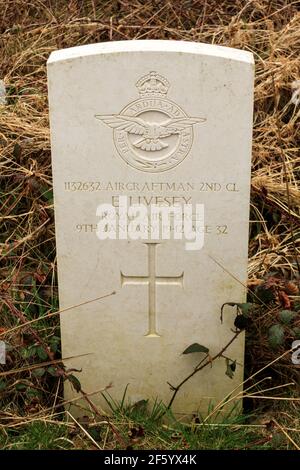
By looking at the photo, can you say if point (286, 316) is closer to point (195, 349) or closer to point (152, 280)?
point (195, 349)

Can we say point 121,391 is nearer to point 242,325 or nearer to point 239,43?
point 242,325

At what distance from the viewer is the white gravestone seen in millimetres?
2537

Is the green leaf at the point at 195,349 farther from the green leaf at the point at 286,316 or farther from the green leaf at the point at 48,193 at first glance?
the green leaf at the point at 48,193

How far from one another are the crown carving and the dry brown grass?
68cm

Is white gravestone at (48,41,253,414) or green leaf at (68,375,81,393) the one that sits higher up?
white gravestone at (48,41,253,414)

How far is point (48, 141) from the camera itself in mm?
3717

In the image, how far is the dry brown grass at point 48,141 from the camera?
3178 millimetres

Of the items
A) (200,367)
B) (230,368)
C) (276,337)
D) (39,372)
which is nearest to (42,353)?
(39,372)

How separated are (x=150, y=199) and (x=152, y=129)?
27 cm

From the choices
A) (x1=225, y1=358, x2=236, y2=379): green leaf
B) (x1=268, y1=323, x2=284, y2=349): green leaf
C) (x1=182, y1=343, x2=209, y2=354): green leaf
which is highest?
(x1=268, y1=323, x2=284, y2=349): green leaf

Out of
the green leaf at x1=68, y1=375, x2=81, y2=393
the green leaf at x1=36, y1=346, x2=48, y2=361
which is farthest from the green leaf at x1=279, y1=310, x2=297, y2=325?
the green leaf at x1=36, y1=346, x2=48, y2=361

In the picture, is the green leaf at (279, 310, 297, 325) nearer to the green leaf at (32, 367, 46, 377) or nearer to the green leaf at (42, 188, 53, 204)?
the green leaf at (32, 367, 46, 377)

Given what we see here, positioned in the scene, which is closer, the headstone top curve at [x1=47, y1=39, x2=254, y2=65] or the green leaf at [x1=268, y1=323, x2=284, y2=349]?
the headstone top curve at [x1=47, y1=39, x2=254, y2=65]

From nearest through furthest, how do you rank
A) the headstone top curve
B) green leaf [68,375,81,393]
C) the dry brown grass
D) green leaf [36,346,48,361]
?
1. the headstone top curve
2. green leaf [68,375,81,393]
3. green leaf [36,346,48,361]
4. the dry brown grass
